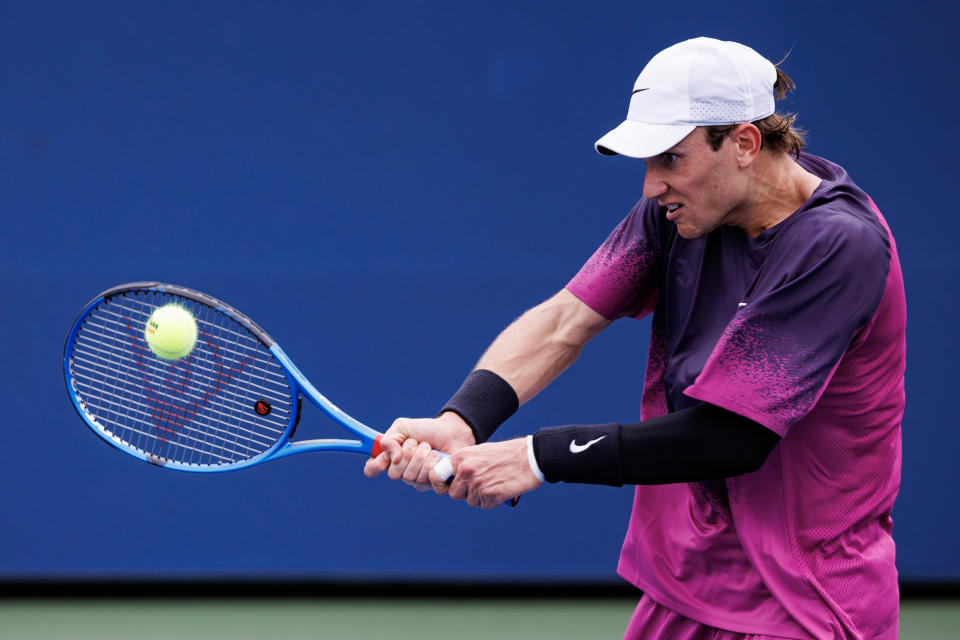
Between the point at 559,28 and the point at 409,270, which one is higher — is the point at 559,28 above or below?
above

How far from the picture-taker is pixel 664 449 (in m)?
1.73

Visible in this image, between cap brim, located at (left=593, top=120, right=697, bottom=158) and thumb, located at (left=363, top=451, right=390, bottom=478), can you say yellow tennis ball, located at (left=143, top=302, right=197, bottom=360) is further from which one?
cap brim, located at (left=593, top=120, right=697, bottom=158)

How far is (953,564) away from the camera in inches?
156

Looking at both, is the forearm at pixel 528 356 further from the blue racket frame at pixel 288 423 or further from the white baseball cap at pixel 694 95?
the white baseball cap at pixel 694 95

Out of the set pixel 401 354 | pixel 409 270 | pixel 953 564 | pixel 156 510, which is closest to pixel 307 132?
pixel 409 270

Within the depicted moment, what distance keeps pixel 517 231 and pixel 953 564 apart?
2134 millimetres

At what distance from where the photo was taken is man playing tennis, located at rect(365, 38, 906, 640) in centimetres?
165

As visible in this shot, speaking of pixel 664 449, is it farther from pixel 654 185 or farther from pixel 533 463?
pixel 654 185

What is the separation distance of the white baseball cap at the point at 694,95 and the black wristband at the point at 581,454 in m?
0.49

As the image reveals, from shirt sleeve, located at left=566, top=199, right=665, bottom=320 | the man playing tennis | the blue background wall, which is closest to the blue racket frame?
the man playing tennis

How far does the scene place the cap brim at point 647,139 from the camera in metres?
1.75

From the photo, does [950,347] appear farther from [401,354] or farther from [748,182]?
[748,182]

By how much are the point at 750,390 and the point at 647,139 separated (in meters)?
0.46

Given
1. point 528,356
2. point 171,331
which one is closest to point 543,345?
point 528,356
